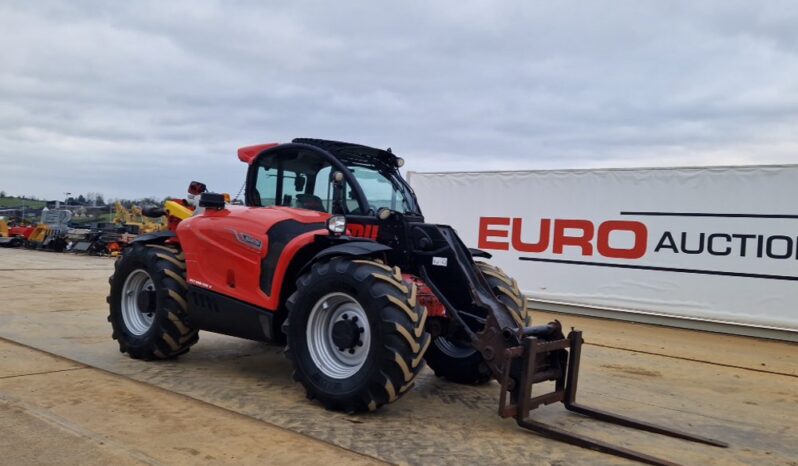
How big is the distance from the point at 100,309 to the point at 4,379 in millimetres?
5189

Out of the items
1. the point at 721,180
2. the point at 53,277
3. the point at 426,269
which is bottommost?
the point at 53,277

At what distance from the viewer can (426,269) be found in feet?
Result: 19.2

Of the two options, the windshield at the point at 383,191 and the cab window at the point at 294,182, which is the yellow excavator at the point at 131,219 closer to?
the cab window at the point at 294,182

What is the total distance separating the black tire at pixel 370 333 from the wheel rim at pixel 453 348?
1472 millimetres

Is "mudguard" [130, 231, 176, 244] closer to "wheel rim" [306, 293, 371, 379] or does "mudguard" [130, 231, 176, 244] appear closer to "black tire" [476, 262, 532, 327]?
"wheel rim" [306, 293, 371, 379]

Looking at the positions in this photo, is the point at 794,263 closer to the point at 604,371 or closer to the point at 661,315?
the point at 661,315

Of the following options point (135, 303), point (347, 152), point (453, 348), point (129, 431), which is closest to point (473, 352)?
point (453, 348)

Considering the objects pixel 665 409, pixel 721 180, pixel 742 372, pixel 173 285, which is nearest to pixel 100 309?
pixel 173 285

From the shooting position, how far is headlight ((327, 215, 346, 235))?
17.5 ft

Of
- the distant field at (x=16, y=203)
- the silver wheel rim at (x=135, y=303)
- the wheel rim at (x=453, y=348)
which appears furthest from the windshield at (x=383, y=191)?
the distant field at (x=16, y=203)

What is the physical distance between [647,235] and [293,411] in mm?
8446

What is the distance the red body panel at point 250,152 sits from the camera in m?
6.64

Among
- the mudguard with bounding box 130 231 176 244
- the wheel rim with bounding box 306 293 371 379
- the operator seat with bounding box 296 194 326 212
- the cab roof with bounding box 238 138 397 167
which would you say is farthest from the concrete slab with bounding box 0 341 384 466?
the cab roof with bounding box 238 138 397 167

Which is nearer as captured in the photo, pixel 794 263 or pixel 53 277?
pixel 794 263
